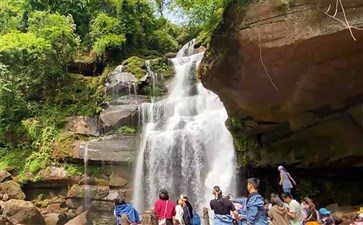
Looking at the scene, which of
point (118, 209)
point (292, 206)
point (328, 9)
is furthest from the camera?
point (328, 9)

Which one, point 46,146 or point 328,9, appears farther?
point 46,146

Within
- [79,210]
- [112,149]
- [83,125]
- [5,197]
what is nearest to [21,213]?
[5,197]

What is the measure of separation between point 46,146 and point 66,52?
19.0ft

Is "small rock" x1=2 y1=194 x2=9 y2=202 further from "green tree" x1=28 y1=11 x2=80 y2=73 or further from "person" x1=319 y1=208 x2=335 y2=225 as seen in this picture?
"person" x1=319 y1=208 x2=335 y2=225

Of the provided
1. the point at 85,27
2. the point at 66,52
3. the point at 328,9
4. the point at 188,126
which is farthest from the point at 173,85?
the point at 328,9

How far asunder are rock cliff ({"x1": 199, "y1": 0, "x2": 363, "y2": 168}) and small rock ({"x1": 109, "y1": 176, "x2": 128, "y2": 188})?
6.32 meters

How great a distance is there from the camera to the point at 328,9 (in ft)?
30.9

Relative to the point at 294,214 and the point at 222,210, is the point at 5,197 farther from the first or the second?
the point at 294,214

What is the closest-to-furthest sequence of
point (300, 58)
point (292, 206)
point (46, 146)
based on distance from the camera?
point (292, 206), point (300, 58), point (46, 146)

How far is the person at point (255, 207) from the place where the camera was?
19.9 feet

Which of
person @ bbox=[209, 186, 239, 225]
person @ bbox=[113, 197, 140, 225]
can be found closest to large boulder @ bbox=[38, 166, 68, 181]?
person @ bbox=[113, 197, 140, 225]

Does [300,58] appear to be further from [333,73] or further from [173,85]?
[173,85]

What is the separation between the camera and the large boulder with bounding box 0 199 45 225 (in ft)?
51.9

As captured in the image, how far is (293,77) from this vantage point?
11.2 metres
